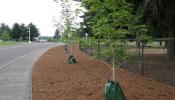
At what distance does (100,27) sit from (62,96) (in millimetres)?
2526

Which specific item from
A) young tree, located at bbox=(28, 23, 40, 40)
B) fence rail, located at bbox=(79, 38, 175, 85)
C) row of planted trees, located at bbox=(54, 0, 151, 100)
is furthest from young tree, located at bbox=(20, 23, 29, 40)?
row of planted trees, located at bbox=(54, 0, 151, 100)

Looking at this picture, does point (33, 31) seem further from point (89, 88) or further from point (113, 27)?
point (113, 27)

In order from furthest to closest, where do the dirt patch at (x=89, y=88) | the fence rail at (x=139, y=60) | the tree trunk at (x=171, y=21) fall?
the tree trunk at (x=171, y=21) → the fence rail at (x=139, y=60) → the dirt patch at (x=89, y=88)

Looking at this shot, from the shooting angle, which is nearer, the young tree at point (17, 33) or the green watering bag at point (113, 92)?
the green watering bag at point (113, 92)

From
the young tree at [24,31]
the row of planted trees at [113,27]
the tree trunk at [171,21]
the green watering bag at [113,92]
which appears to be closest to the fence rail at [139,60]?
the row of planted trees at [113,27]

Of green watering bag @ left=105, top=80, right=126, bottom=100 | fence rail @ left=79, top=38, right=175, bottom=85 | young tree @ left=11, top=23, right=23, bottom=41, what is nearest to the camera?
green watering bag @ left=105, top=80, right=126, bottom=100

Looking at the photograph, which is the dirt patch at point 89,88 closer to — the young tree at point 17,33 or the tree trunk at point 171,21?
the tree trunk at point 171,21

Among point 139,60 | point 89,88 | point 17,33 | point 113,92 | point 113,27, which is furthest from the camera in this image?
point 17,33

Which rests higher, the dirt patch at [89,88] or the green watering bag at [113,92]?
the green watering bag at [113,92]

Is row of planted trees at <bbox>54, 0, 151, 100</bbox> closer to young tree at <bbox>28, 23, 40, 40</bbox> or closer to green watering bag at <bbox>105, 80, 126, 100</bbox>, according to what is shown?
green watering bag at <bbox>105, 80, 126, 100</bbox>

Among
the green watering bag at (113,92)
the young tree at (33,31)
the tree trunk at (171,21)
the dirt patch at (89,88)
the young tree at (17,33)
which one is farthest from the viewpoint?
the young tree at (33,31)

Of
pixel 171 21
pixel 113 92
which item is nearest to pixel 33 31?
pixel 171 21

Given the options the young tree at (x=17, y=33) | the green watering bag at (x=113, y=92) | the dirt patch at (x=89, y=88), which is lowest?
the dirt patch at (x=89, y=88)

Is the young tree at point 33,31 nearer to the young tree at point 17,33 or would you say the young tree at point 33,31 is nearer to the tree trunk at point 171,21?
the young tree at point 17,33
